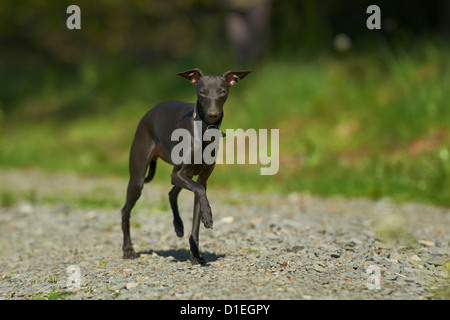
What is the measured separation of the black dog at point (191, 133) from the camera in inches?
224

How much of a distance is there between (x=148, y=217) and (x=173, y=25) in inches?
637

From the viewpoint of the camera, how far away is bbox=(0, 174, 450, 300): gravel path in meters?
5.19

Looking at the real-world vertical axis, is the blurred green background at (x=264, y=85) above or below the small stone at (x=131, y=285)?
above

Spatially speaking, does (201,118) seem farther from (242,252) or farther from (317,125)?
(317,125)

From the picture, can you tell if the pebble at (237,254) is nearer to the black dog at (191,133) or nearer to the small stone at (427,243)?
the small stone at (427,243)

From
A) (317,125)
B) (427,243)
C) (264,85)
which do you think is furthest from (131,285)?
(264,85)

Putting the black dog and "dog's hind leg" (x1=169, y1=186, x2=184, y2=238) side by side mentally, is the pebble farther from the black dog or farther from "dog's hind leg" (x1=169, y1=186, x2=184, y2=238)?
the black dog

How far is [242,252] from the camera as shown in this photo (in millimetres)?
6574

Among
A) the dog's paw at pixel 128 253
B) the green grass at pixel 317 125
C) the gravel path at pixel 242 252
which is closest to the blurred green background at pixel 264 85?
the green grass at pixel 317 125

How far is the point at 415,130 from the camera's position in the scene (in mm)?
12258

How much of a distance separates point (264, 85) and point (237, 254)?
9.10 metres

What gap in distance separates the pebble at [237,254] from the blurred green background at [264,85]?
5.98 ft
